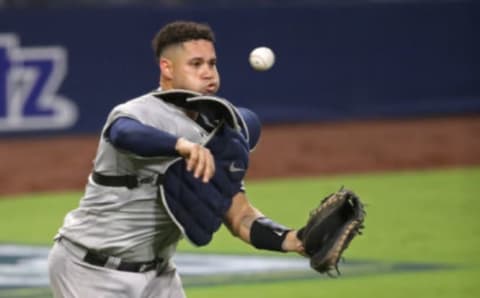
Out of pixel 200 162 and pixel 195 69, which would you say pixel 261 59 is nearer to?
pixel 195 69

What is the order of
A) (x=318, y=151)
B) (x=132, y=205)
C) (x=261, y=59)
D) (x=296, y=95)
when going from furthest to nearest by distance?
1. (x=296, y=95)
2. (x=318, y=151)
3. (x=261, y=59)
4. (x=132, y=205)

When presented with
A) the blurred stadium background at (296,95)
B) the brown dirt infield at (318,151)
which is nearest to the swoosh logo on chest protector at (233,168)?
the blurred stadium background at (296,95)

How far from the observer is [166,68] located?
17.8 feet

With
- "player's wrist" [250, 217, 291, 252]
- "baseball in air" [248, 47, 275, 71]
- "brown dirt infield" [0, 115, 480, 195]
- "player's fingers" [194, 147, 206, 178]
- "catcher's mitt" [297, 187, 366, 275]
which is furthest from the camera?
"brown dirt infield" [0, 115, 480, 195]

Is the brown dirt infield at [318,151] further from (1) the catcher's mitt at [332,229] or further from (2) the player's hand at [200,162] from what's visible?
(2) the player's hand at [200,162]

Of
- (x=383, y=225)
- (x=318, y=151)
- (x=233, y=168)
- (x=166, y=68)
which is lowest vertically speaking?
(x=318, y=151)

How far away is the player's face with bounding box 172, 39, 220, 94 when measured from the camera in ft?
17.5

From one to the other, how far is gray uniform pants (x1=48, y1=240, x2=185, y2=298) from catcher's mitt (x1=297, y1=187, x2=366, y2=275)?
2.51ft

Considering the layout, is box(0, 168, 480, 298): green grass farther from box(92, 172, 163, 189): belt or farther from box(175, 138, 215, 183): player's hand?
box(175, 138, 215, 183): player's hand

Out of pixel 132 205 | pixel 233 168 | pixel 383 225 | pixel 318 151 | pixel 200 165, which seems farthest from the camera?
pixel 318 151

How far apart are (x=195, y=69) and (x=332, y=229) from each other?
942mm

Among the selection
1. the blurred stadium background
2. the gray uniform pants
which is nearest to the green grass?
the blurred stadium background

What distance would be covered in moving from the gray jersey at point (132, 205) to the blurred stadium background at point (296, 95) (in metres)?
5.96

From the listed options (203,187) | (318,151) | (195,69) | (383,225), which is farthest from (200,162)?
(318,151)
